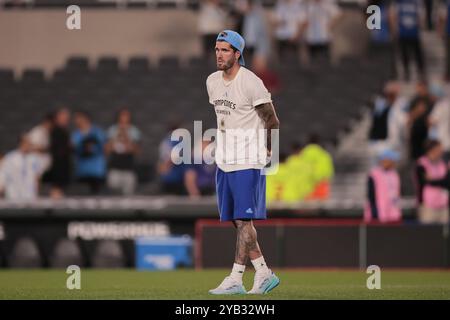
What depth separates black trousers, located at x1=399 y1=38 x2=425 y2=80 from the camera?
1158 inches

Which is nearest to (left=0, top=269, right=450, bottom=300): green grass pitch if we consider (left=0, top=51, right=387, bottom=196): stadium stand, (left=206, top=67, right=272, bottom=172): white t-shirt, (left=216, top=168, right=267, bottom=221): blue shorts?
(left=216, top=168, right=267, bottom=221): blue shorts

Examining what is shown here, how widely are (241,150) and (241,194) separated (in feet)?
1.41

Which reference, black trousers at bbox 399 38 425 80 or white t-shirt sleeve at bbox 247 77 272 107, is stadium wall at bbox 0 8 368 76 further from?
white t-shirt sleeve at bbox 247 77 272 107

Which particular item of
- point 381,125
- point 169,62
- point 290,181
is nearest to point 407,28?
point 381,125

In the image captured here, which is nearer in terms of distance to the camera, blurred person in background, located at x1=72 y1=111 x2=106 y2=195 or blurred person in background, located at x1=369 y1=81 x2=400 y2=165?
blurred person in background, located at x1=72 y1=111 x2=106 y2=195

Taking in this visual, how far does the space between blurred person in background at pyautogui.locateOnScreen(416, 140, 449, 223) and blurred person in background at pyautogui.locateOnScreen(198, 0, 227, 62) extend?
774cm

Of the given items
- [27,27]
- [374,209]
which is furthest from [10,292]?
[27,27]

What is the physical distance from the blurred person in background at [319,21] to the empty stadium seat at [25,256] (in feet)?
28.5

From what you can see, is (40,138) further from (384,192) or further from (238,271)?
(238,271)

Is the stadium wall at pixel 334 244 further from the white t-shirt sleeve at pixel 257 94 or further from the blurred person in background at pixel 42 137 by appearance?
the white t-shirt sleeve at pixel 257 94

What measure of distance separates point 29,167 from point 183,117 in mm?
4712

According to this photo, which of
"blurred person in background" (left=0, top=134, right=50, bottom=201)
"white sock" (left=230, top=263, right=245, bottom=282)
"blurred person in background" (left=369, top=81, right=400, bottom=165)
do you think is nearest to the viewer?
"white sock" (left=230, top=263, right=245, bottom=282)

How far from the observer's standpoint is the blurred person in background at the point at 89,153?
25663 mm

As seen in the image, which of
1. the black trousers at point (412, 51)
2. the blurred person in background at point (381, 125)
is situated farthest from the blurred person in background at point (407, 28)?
the blurred person in background at point (381, 125)
